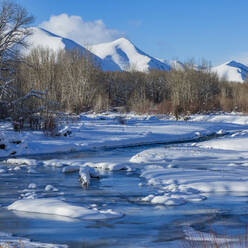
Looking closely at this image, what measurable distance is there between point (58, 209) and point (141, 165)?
18.1 feet

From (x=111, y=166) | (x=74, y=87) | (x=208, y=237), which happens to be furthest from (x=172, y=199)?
(x=74, y=87)

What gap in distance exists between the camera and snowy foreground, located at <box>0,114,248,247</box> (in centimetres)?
687

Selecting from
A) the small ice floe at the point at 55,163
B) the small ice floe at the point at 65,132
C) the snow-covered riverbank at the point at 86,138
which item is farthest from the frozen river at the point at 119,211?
the small ice floe at the point at 65,132

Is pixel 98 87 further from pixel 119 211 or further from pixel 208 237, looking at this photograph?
pixel 208 237

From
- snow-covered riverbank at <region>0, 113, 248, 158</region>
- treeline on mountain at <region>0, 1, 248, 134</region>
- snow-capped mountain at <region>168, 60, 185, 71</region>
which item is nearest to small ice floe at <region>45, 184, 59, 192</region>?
snow-covered riverbank at <region>0, 113, 248, 158</region>

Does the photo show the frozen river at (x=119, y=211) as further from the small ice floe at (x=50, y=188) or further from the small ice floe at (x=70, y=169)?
the small ice floe at (x=70, y=169)

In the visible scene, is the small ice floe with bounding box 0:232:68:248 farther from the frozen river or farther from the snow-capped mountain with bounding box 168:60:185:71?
the snow-capped mountain with bounding box 168:60:185:71

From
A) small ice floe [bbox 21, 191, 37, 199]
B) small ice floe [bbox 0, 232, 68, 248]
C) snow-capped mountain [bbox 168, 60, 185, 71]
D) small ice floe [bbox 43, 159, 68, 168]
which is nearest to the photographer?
small ice floe [bbox 0, 232, 68, 248]

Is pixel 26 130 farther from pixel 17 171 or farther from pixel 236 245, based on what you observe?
pixel 236 245

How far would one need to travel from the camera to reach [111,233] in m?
5.26

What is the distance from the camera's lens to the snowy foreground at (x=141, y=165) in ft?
22.5

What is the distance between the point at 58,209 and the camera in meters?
6.39

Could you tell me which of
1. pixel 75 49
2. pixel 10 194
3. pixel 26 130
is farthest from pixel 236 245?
pixel 75 49

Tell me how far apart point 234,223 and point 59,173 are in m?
6.10
